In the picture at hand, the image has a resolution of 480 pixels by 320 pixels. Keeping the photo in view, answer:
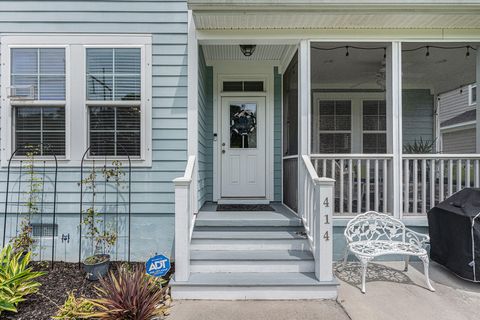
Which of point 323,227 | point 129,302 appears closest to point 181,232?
point 129,302

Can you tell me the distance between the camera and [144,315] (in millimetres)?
2303

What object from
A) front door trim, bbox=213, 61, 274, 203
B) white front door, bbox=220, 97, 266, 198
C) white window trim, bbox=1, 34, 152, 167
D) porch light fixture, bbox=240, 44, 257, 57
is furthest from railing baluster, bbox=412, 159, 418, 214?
white window trim, bbox=1, 34, 152, 167

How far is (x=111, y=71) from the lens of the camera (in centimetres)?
368

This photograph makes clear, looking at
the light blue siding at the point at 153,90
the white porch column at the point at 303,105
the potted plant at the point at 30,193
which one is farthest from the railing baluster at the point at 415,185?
the potted plant at the point at 30,193

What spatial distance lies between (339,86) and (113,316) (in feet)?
18.6

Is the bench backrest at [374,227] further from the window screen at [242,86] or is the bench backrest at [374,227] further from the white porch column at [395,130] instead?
the window screen at [242,86]

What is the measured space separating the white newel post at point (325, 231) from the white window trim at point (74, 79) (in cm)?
229

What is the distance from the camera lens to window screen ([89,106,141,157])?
370 centimetres

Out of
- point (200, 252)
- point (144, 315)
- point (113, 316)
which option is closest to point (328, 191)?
A: point (200, 252)

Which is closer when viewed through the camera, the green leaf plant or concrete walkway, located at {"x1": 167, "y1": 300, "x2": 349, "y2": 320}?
concrete walkway, located at {"x1": 167, "y1": 300, "x2": 349, "y2": 320}

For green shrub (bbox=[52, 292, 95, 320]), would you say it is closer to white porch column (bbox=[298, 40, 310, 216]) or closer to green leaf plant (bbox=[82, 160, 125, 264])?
green leaf plant (bbox=[82, 160, 125, 264])

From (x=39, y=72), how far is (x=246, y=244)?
131 inches

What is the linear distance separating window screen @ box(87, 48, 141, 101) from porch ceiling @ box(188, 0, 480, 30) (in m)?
0.97

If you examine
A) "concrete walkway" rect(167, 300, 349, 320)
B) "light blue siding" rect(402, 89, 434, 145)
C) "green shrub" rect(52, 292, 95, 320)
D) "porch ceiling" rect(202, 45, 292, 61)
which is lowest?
"concrete walkway" rect(167, 300, 349, 320)
